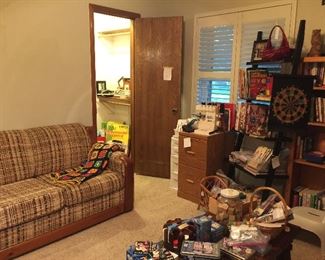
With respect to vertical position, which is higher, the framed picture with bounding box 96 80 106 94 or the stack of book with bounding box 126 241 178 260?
the framed picture with bounding box 96 80 106 94

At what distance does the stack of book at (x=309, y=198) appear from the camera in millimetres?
2910

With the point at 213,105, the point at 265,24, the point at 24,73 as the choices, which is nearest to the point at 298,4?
the point at 265,24

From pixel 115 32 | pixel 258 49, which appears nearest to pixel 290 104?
pixel 258 49

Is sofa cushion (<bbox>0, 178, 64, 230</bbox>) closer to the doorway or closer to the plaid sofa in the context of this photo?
the plaid sofa

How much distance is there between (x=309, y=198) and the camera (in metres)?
2.96

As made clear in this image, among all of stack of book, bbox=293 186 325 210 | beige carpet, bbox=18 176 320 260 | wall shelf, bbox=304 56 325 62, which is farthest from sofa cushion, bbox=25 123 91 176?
wall shelf, bbox=304 56 325 62

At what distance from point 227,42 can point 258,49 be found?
24.7 inches

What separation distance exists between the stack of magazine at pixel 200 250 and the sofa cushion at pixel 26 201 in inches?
50.5

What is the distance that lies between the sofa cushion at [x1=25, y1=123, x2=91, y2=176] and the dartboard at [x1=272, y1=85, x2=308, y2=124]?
2057 mm

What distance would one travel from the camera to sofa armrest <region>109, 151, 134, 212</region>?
3.08m

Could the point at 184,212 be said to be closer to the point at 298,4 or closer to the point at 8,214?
the point at 8,214

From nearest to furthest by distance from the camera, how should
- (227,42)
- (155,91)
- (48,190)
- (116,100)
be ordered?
(48,190) → (227,42) → (155,91) → (116,100)

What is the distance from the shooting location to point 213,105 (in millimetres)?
3449

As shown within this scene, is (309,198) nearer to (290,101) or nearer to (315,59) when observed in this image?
(290,101)
